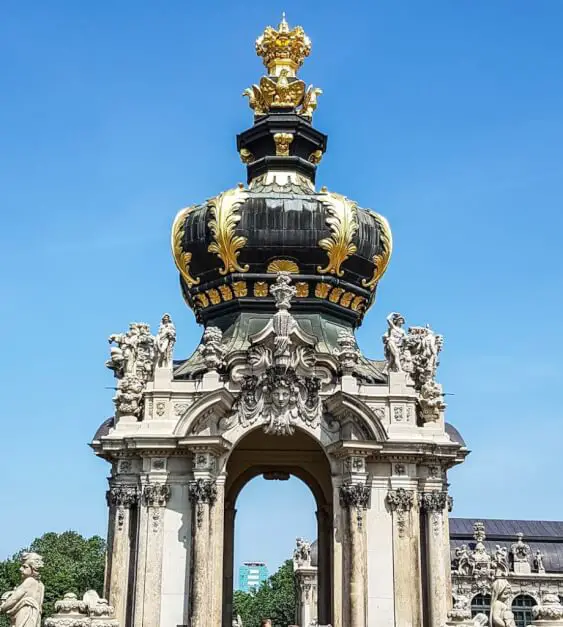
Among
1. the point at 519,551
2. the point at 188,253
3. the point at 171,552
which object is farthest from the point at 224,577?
the point at 519,551

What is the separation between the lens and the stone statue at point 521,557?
7988 cm

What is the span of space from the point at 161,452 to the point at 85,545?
64.7 metres

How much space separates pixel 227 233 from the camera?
34.4 meters

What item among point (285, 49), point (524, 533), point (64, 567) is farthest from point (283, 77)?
point (524, 533)

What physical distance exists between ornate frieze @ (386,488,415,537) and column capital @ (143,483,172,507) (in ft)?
22.2

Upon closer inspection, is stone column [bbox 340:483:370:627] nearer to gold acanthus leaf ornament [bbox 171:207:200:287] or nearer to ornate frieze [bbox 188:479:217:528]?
ornate frieze [bbox 188:479:217:528]

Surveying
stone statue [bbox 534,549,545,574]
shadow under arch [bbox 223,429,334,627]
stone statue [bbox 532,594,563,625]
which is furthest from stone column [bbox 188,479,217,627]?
stone statue [bbox 534,549,545,574]

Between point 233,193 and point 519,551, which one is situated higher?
point 233,193

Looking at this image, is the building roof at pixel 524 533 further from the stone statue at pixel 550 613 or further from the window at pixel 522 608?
the stone statue at pixel 550 613

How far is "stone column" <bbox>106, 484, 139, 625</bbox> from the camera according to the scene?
30062mm

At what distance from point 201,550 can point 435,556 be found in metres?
7.18

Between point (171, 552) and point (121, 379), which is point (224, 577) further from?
point (121, 379)

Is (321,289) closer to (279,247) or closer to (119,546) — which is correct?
(279,247)

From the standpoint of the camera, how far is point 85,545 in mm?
91438
